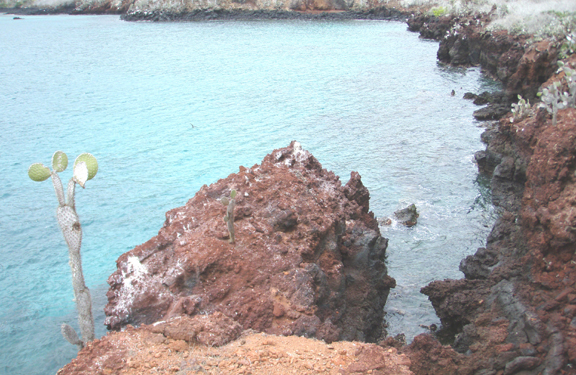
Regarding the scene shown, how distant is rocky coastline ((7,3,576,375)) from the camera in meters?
4.60

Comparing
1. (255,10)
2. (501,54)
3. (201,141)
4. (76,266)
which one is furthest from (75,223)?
(255,10)

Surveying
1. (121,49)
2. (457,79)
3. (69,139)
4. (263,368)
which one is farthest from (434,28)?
(263,368)

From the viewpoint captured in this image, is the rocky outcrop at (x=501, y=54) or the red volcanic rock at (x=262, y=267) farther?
the rocky outcrop at (x=501, y=54)

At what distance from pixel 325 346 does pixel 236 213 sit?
8.11 ft

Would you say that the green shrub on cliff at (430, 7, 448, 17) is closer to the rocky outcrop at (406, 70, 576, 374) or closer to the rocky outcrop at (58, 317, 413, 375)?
the rocky outcrop at (406, 70, 576, 374)

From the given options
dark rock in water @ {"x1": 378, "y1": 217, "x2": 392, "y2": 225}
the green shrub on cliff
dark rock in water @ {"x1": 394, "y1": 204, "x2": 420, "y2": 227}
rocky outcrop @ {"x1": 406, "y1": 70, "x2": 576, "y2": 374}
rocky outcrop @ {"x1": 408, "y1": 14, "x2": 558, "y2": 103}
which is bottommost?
dark rock in water @ {"x1": 378, "y1": 217, "x2": 392, "y2": 225}

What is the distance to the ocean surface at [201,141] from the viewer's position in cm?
958

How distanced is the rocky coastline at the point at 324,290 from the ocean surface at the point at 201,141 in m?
1.22

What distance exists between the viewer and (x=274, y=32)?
146ft

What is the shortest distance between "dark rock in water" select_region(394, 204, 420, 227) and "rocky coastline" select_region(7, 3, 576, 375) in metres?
2.11

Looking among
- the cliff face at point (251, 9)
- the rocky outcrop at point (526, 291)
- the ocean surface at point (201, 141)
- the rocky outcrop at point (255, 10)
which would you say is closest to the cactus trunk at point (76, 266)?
the ocean surface at point (201, 141)

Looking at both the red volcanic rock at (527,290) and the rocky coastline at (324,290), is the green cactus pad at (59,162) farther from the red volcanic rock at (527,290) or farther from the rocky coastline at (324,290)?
the red volcanic rock at (527,290)

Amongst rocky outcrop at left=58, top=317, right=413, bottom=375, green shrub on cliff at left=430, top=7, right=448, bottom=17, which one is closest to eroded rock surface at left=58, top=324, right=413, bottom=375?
rocky outcrop at left=58, top=317, right=413, bottom=375

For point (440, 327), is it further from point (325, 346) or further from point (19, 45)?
point (19, 45)
